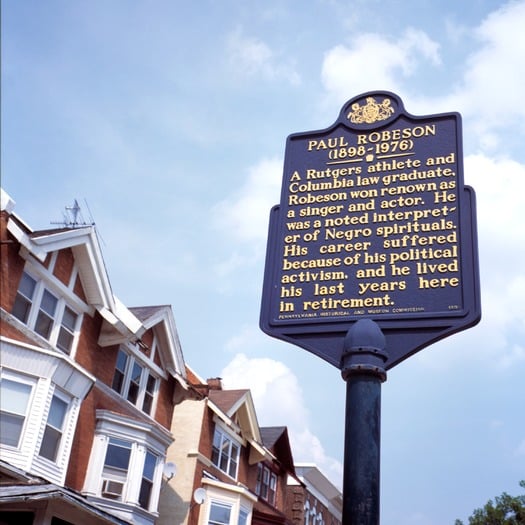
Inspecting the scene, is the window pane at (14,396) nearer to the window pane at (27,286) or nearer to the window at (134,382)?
the window pane at (27,286)

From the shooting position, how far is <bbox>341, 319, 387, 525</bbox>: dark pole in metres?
7.85

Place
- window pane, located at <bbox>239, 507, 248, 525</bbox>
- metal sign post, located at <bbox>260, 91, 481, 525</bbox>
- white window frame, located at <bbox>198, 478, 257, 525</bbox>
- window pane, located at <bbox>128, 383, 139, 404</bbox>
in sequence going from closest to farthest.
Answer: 1. metal sign post, located at <bbox>260, 91, 481, 525</bbox>
2. window pane, located at <bbox>128, 383, 139, 404</bbox>
3. white window frame, located at <bbox>198, 478, 257, 525</bbox>
4. window pane, located at <bbox>239, 507, 248, 525</bbox>

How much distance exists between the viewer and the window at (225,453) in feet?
108

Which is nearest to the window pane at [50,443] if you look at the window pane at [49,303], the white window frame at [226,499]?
the window pane at [49,303]

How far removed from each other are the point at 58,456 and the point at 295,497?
2482cm

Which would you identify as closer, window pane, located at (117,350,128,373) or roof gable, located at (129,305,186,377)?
window pane, located at (117,350,128,373)

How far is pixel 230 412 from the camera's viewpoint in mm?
33969

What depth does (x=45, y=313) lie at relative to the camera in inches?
869

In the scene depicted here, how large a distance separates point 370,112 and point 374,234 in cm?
197

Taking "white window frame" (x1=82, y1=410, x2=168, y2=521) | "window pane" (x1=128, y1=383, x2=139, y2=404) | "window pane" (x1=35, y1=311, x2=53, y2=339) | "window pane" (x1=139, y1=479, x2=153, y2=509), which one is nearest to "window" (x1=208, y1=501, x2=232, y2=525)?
"white window frame" (x1=82, y1=410, x2=168, y2=521)

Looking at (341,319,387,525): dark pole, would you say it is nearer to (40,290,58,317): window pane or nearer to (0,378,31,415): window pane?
(0,378,31,415): window pane

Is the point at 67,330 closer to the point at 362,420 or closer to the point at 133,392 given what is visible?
the point at 133,392

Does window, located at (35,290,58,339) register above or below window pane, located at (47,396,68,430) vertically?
above

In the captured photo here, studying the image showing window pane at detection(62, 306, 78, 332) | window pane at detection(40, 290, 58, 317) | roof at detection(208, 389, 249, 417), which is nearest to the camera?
window pane at detection(40, 290, 58, 317)
